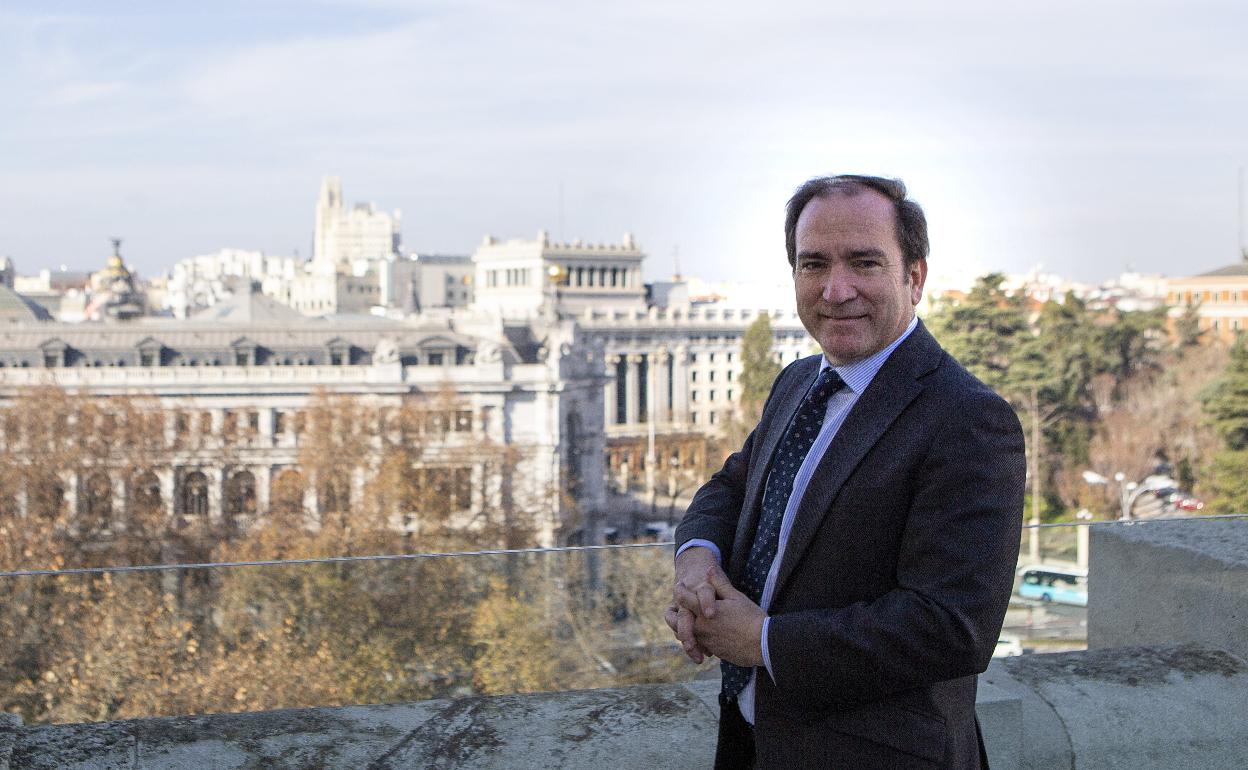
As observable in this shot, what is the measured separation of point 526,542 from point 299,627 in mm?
25364

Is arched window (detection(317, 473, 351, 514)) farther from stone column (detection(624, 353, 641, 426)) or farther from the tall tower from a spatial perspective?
the tall tower

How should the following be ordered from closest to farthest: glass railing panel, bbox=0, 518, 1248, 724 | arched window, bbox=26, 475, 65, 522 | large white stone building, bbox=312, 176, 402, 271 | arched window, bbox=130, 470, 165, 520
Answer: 1. glass railing panel, bbox=0, 518, 1248, 724
2. arched window, bbox=130, 470, 165, 520
3. arched window, bbox=26, 475, 65, 522
4. large white stone building, bbox=312, 176, 402, 271

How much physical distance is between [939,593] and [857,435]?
26cm

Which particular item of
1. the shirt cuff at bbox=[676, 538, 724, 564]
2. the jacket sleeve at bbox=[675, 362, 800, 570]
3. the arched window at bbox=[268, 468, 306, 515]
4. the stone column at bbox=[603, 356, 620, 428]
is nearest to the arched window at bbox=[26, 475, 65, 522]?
the arched window at bbox=[268, 468, 306, 515]

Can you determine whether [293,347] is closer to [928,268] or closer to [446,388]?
[446,388]

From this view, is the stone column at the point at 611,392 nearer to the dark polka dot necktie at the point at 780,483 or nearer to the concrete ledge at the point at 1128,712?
the concrete ledge at the point at 1128,712

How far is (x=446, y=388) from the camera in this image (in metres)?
38.0

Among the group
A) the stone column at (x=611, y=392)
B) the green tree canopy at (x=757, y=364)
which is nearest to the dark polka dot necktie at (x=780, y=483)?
the green tree canopy at (x=757, y=364)

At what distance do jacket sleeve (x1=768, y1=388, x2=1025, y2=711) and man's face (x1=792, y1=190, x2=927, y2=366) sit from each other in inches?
7.6

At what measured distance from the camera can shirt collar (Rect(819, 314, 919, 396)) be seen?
2053 millimetres

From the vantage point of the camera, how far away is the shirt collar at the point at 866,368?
2.05 m

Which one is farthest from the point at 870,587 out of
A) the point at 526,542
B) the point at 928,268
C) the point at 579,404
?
the point at 579,404

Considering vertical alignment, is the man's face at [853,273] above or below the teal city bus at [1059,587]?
above

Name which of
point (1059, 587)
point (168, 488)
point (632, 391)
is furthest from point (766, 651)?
point (632, 391)
